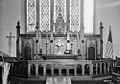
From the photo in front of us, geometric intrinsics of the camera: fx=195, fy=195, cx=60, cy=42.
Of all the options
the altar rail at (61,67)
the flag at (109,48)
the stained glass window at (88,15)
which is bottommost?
the altar rail at (61,67)

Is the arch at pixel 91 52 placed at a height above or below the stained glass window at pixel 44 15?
below

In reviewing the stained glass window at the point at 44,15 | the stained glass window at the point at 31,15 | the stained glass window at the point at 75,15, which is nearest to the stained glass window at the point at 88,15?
the stained glass window at the point at 75,15

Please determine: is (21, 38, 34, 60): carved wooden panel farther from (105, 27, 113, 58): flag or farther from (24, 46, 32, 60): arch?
(105, 27, 113, 58): flag

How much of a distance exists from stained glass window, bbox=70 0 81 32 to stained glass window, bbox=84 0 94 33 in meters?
0.39

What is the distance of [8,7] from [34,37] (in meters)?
2.26

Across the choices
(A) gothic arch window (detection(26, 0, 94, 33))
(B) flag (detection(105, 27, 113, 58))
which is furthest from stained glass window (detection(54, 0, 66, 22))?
(B) flag (detection(105, 27, 113, 58))

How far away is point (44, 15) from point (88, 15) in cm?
245

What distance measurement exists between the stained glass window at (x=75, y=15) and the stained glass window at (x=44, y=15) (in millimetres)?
1287

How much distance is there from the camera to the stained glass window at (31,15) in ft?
35.3

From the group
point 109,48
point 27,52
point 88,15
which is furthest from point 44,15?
point 109,48

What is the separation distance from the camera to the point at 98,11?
35.2 feet

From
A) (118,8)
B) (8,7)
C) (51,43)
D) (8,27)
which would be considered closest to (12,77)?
(51,43)

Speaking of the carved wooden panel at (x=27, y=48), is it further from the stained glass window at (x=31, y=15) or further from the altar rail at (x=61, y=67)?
the altar rail at (x=61, y=67)

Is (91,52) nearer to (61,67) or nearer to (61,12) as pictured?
(61,12)
